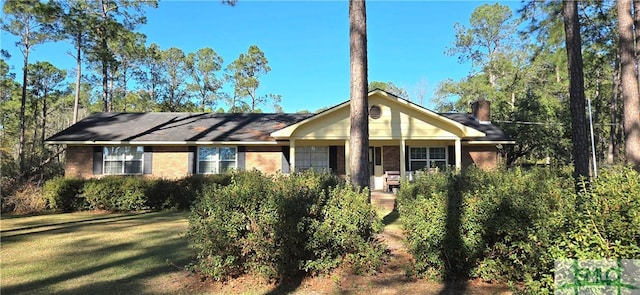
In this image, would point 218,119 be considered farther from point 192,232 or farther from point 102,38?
point 192,232

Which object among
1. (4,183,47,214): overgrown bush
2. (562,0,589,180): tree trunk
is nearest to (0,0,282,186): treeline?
(4,183,47,214): overgrown bush

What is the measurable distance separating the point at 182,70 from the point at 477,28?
32.8 m

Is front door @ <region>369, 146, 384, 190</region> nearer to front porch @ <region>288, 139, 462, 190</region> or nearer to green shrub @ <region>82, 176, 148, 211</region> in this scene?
front porch @ <region>288, 139, 462, 190</region>

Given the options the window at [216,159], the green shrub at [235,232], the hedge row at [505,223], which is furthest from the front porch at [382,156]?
the green shrub at [235,232]

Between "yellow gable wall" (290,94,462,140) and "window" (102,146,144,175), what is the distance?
696cm

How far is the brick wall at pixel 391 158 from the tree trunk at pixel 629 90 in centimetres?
856

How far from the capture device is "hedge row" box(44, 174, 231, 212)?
11.7 m

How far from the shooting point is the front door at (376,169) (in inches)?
664

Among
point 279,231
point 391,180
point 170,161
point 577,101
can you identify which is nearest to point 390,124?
point 391,180

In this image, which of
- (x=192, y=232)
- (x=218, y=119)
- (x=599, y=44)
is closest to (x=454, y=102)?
(x=599, y=44)

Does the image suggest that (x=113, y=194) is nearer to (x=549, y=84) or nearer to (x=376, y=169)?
(x=376, y=169)

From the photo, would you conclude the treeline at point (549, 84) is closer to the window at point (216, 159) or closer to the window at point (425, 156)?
the window at point (425, 156)

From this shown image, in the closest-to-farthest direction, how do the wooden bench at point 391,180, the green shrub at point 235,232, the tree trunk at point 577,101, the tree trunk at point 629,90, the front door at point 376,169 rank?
1. the green shrub at point 235,232
2. the tree trunk at point 577,101
3. the tree trunk at point 629,90
4. the wooden bench at point 391,180
5. the front door at point 376,169

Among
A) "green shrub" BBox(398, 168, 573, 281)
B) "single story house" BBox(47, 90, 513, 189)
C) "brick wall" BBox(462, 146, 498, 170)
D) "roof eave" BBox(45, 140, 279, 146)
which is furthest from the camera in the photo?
"brick wall" BBox(462, 146, 498, 170)
